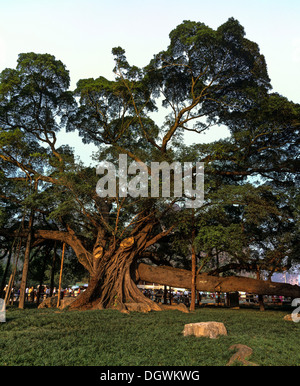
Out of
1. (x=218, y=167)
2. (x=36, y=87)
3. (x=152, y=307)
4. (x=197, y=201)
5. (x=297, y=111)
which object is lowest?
(x=152, y=307)

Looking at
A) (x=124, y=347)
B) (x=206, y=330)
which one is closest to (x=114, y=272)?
(x=206, y=330)

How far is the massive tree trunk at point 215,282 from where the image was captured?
45.5 feet

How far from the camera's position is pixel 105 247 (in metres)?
13.1

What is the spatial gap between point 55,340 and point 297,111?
11614mm

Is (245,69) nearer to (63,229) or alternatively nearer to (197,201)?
(197,201)

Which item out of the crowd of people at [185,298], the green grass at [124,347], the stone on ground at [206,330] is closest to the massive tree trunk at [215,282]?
the crowd of people at [185,298]

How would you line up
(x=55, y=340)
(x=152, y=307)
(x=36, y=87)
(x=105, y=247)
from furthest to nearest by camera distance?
(x=36, y=87), (x=105, y=247), (x=152, y=307), (x=55, y=340)
